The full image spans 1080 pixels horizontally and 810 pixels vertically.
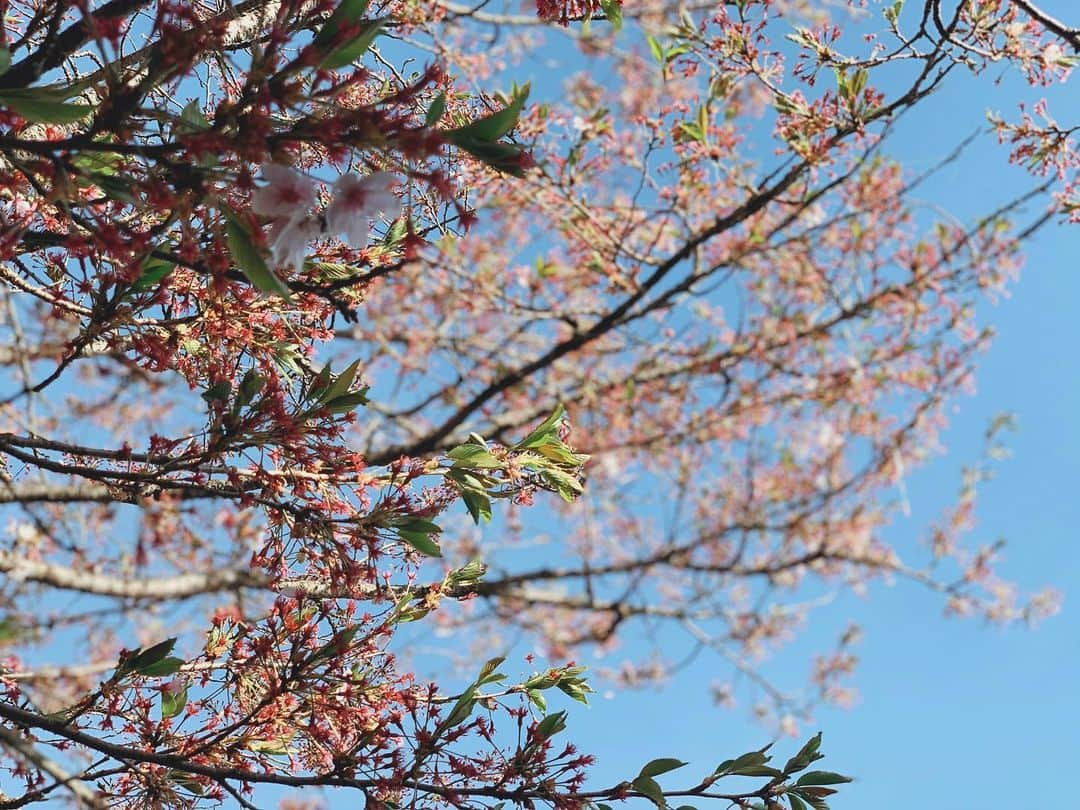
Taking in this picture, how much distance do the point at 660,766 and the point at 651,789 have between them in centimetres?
5

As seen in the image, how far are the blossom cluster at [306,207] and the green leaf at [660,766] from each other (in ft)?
3.96

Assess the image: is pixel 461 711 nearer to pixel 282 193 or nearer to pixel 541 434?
pixel 541 434

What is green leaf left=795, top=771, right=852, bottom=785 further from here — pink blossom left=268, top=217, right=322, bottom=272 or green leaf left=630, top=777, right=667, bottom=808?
pink blossom left=268, top=217, right=322, bottom=272

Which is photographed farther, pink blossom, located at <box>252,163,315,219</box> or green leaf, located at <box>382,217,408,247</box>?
green leaf, located at <box>382,217,408,247</box>

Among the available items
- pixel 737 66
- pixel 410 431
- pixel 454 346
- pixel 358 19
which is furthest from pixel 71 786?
pixel 410 431

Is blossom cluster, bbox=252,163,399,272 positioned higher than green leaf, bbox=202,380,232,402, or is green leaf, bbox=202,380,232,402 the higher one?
green leaf, bbox=202,380,232,402

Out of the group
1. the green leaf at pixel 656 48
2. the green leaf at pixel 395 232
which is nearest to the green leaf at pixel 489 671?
the green leaf at pixel 395 232

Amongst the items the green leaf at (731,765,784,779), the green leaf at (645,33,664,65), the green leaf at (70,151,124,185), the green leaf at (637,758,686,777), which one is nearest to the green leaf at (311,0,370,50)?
the green leaf at (70,151,124,185)

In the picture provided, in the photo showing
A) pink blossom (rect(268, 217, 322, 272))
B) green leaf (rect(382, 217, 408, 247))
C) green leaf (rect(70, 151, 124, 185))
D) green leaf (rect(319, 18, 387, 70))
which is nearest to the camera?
green leaf (rect(319, 18, 387, 70))

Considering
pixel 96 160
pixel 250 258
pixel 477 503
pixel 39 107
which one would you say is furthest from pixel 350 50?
pixel 477 503

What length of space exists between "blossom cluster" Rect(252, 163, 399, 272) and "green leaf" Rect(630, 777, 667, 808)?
4.00ft

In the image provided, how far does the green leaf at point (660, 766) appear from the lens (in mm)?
1837

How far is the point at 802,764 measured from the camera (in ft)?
6.28

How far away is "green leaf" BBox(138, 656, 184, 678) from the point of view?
1.93 metres
